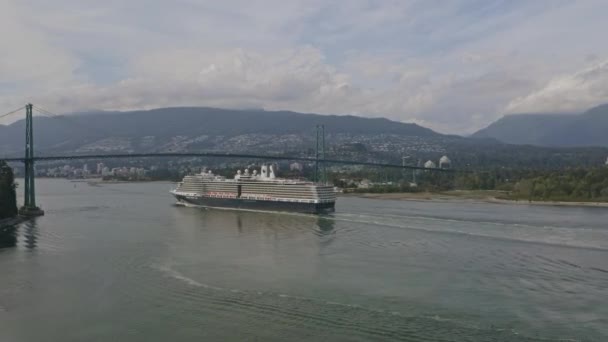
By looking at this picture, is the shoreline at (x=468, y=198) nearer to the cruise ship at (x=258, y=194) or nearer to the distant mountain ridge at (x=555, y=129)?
the cruise ship at (x=258, y=194)

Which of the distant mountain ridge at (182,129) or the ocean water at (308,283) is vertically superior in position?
the distant mountain ridge at (182,129)

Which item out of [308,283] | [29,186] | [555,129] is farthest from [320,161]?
[555,129]

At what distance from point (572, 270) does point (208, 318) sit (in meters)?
5.03

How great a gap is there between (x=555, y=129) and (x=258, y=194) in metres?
136

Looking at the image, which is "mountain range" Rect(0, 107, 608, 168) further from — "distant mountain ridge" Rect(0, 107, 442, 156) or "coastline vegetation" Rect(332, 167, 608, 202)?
"coastline vegetation" Rect(332, 167, 608, 202)

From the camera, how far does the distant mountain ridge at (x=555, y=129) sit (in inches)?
5074

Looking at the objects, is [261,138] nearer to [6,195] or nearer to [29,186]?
[29,186]

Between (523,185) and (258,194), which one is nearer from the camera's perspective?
(258,194)

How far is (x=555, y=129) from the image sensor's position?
13975 cm

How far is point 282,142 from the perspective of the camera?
262 feet

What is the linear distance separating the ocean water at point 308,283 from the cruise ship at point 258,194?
409cm

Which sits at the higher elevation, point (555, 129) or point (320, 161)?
point (555, 129)

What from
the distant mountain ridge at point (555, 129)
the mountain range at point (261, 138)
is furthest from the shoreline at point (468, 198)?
the distant mountain ridge at point (555, 129)

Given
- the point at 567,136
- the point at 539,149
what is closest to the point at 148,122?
the point at 539,149
